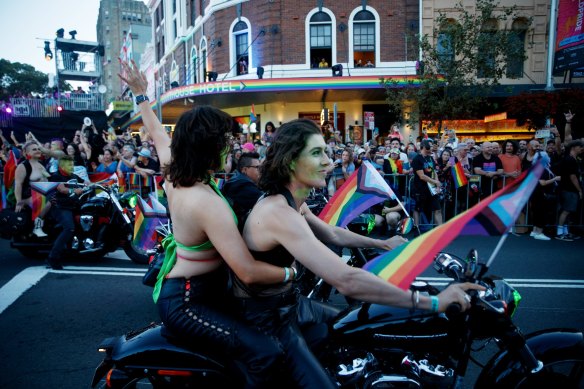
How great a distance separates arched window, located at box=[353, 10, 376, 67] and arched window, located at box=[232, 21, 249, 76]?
5.28 metres

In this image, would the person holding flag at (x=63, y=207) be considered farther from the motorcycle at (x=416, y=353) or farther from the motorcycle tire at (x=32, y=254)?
the motorcycle at (x=416, y=353)

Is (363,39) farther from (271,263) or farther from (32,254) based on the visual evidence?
(271,263)

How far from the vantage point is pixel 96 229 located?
694 cm

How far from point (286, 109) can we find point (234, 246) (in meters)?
21.3

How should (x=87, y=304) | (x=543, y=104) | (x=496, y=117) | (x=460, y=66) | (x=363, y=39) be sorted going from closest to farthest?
1. (x=87, y=304)
2. (x=543, y=104)
3. (x=460, y=66)
4. (x=496, y=117)
5. (x=363, y=39)

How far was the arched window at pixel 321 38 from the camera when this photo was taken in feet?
71.9

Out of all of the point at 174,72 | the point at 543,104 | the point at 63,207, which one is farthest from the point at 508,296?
the point at 174,72

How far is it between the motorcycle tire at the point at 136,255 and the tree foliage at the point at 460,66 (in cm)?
1258

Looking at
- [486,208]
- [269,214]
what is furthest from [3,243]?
[486,208]

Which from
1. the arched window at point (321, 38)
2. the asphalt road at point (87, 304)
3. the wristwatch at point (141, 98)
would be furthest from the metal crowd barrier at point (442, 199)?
the arched window at point (321, 38)

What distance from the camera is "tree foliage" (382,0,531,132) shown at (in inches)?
622

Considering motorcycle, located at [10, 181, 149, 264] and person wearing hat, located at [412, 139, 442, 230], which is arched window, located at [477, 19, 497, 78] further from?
motorcycle, located at [10, 181, 149, 264]

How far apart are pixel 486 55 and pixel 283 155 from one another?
15872 mm

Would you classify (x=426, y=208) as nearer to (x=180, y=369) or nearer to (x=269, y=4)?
(x=180, y=369)
